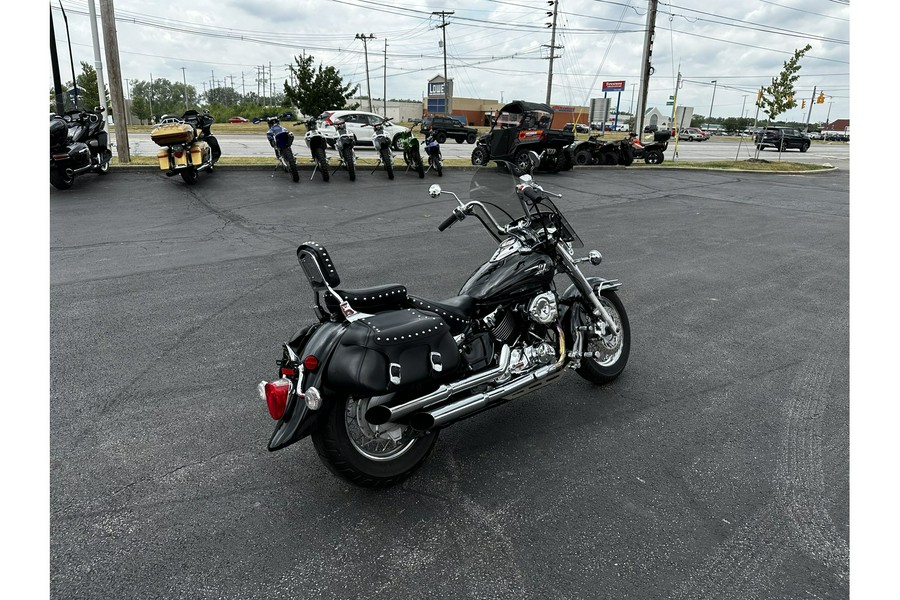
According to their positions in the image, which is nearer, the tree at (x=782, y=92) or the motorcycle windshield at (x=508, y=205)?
the motorcycle windshield at (x=508, y=205)

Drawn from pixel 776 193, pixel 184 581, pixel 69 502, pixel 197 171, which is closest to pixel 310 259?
pixel 184 581

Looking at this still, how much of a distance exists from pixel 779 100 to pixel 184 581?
26604 mm

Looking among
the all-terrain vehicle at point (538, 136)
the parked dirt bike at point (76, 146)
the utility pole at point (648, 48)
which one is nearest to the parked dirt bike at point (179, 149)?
the parked dirt bike at point (76, 146)

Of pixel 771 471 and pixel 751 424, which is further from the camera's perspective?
pixel 751 424

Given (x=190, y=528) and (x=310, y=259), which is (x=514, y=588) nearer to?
(x=190, y=528)

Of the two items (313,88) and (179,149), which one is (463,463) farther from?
(313,88)

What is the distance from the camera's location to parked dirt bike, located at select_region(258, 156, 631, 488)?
95.3 inches

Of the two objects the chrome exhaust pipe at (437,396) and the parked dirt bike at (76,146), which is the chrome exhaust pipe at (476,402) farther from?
the parked dirt bike at (76,146)

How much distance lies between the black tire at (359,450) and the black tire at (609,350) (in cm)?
139

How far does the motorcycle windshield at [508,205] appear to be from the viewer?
138 inches

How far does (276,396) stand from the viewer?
236 centimetres

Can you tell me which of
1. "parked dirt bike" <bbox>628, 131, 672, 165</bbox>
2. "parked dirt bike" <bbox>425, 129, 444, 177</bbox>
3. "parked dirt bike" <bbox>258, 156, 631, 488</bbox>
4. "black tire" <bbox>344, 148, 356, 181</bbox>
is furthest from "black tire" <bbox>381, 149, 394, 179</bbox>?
"parked dirt bike" <bbox>628, 131, 672, 165</bbox>

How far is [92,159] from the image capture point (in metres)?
10.9

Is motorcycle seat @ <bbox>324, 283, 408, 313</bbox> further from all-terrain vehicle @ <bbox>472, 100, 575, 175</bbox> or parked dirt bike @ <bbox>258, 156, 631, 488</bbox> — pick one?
all-terrain vehicle @ <bbox>472, 100, 575, 175</bbox>
